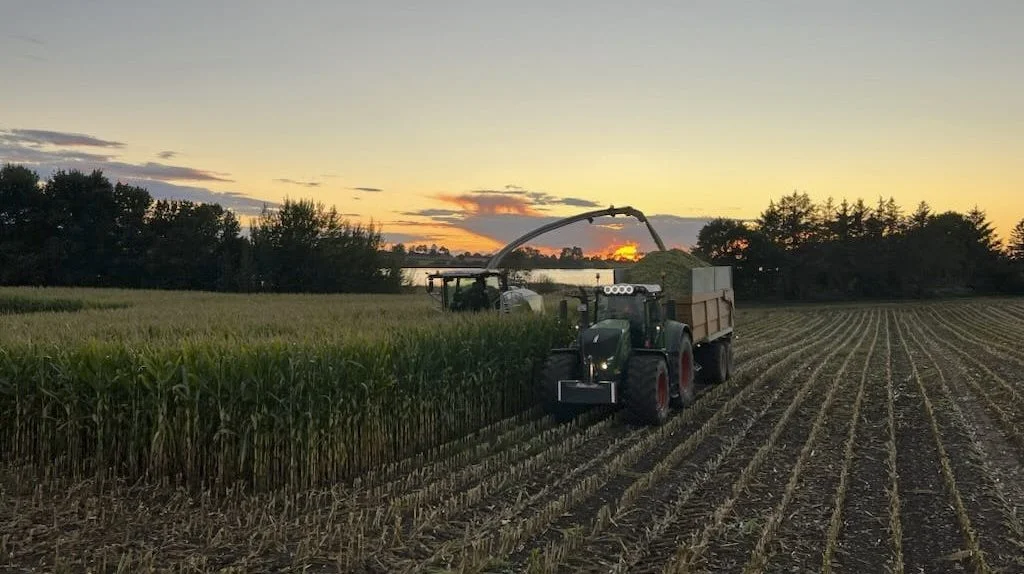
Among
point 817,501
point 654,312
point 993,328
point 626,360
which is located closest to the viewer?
point 817,501

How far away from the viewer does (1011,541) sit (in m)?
6.36

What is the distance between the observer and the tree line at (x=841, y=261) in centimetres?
6975

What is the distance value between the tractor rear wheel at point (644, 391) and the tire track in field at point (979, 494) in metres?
3.86

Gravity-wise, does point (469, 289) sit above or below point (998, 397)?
above

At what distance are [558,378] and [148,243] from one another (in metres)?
45.9

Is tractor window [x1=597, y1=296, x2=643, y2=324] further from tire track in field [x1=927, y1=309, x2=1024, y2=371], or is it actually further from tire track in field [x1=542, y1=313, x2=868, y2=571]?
tire track in field [x1=927, y1=309, x2=1024, y2=371]

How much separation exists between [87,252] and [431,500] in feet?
160

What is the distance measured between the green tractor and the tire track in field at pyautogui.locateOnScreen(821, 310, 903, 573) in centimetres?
281

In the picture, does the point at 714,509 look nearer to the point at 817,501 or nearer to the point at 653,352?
the point at 817,501

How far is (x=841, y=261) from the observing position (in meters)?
69.9

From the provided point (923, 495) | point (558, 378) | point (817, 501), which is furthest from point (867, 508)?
point (558, 378)

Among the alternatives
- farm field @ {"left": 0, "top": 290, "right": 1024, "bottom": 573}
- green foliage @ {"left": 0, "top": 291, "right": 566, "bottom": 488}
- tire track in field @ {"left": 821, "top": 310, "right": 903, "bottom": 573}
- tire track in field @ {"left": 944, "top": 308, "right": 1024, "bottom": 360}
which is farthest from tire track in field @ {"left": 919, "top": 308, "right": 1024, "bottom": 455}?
Result: green foliage @ {"left": 0, "top": 291, "right": 566, "bottom": 488}

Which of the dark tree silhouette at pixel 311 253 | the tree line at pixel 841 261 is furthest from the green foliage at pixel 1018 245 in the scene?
the dark tree silhouette at pixel 311 253

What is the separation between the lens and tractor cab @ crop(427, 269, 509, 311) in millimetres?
16141
